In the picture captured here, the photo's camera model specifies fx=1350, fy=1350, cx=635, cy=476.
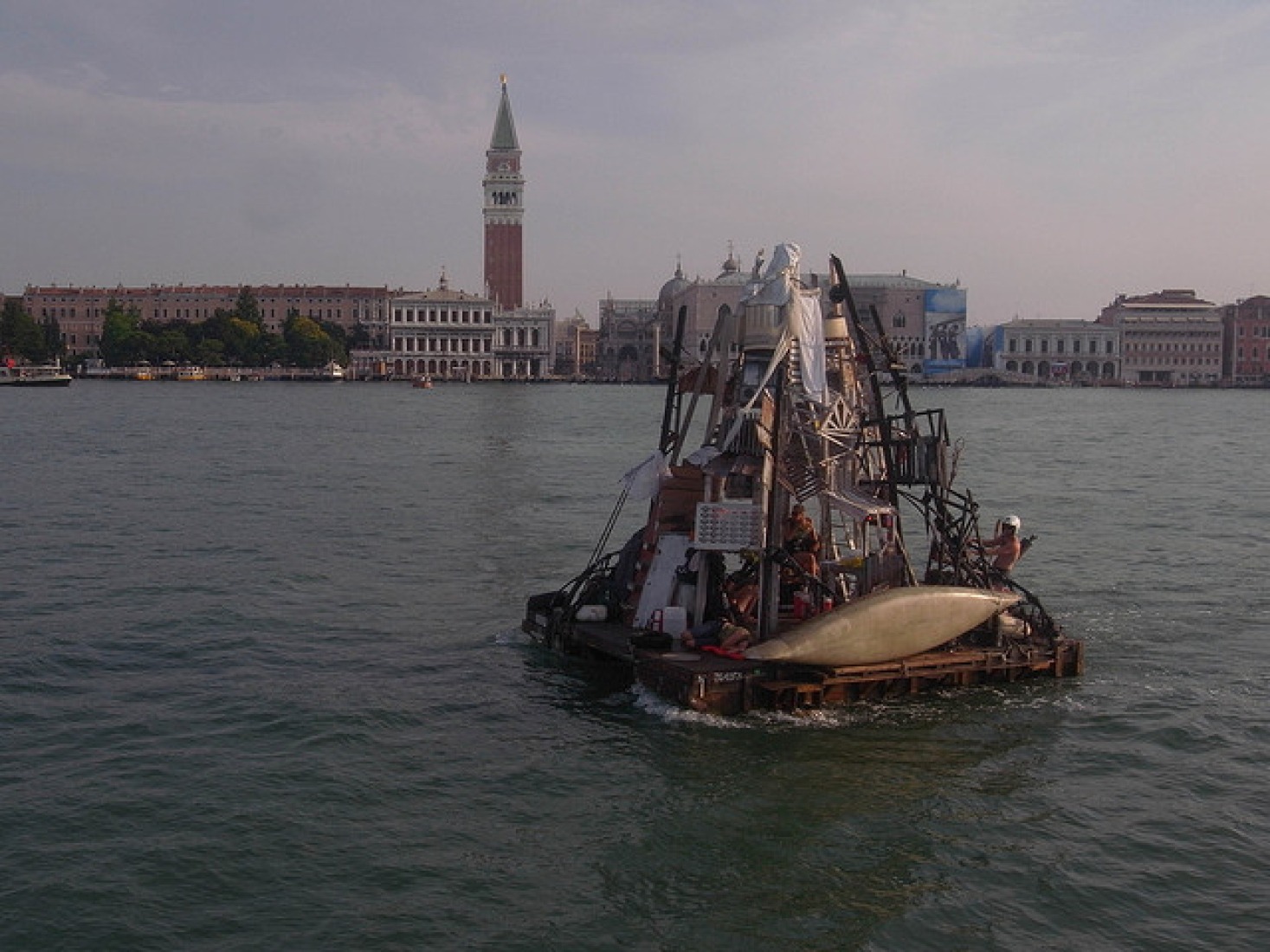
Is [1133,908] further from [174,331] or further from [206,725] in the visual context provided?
[174,331]

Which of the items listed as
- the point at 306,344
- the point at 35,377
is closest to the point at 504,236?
the point at 306,344

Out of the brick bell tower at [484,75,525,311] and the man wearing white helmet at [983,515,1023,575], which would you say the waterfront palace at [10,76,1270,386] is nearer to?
the brick bell tower at [484,75,525,311]

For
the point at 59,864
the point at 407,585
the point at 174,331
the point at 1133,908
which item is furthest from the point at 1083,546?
the point at 174,331

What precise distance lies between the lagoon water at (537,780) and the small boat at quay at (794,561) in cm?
47

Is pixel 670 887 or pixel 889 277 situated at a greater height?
pixel 889 277

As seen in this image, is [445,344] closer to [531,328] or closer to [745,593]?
[531,328]

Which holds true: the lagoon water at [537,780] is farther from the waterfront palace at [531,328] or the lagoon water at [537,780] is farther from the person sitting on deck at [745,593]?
the waterfront palace at [531,328]

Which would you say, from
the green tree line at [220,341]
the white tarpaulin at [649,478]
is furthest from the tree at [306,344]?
the white tarpaulin at [649,478]

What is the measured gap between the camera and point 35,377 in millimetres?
135750

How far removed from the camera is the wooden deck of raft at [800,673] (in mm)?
15305

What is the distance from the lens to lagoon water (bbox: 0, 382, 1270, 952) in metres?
11.0

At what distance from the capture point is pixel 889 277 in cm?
18700

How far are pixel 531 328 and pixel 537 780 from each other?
182 metres

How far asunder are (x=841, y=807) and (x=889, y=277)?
179526 millimetres
